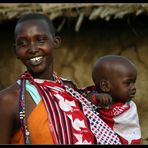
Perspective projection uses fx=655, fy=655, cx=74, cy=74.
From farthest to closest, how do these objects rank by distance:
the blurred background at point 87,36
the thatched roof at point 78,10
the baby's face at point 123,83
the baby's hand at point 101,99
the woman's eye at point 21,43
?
the blurred background at point 87,36
the thatched roof at point 78,10
the baby's face at point 123,83
the baby's hand at point 101,99
the woman's eye at point 21,43

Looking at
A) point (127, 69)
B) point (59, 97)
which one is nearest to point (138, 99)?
point (127, 69)

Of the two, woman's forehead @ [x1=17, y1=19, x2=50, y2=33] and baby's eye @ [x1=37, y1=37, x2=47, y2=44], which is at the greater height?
woman's forehead @ [x1=17, y1=19, x2=50, y2=33]

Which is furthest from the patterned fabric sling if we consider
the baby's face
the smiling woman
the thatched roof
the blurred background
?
the thatched roof

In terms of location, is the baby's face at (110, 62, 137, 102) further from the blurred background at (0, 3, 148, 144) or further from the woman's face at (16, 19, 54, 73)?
the blurred background at (0, 3, 148, 144)

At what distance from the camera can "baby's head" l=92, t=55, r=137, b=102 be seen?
3773 millimetres

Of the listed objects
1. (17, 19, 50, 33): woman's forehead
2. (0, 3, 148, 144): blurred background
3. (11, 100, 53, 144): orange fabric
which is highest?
(0, 3, 148, 144): blurred background

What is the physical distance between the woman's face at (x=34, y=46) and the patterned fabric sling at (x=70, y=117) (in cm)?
8

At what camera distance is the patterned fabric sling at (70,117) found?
3438 millimetres

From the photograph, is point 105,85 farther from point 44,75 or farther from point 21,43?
point 21,43

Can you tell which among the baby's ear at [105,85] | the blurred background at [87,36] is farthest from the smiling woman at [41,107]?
the blurred background at [87,36]

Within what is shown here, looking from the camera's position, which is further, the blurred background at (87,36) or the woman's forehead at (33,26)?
the blurred background at (87,36)

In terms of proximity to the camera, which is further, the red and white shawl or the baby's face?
the baby's face

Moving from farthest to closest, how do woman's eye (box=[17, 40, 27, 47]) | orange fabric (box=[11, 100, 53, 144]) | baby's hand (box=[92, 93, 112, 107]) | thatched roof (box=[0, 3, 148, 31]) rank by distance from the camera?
thatched roof (box=[0, 3, 148, 31])
baby's hand (box=[92, 93, 112, 107])
woman's eye (box=[17, 40, 27, 47])
orange fabric (box=[11, 100, 53, 144])

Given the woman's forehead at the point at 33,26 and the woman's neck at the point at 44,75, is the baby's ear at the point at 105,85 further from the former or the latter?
the woman's forehead at the point at 33,26
